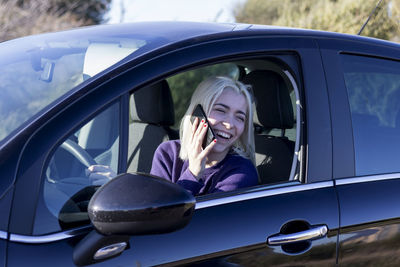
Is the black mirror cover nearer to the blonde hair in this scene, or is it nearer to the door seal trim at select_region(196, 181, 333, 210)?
the door seal trim at select_region(196, 181, 333, 210)

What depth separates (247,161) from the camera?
2443 millimetres

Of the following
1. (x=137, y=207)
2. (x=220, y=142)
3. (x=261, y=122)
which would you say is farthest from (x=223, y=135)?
(x=137, y=207)

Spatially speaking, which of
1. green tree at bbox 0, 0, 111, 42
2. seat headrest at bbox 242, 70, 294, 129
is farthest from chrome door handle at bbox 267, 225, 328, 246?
green tree at bbox 0, 0, 111, 42

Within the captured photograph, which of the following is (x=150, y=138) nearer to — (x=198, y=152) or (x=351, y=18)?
(x=198, y=152)

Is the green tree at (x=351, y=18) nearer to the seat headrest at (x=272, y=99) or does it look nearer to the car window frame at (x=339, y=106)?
the seat headrest at (x=272, y=99)

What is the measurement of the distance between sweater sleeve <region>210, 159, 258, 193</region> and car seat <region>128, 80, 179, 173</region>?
63 centimetres

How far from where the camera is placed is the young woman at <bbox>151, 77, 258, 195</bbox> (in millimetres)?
2377

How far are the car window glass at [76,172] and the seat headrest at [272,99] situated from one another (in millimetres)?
985

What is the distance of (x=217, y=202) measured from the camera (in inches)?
76.5

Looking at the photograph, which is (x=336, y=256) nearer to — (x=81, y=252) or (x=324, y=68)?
(x=324, y=68)

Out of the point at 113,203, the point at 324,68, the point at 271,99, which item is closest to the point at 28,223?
the point at 113,203

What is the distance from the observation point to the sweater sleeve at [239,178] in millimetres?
2264

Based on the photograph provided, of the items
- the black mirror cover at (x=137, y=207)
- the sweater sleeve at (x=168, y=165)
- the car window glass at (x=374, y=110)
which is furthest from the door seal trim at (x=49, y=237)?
the car window glass at (x=374, y=110)

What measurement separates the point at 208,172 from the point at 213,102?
0.30 m
